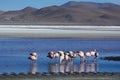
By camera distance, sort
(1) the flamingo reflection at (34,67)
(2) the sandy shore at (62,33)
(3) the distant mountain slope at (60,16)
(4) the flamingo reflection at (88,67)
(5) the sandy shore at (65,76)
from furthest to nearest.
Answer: (3) the distant mountain slope at (60,16) → (2) the sandy shore at (62,33) → (4) the flamingo reflection at (88,67) → (1) the flamingo reflection at (34,67) → (5) the sandy shore at (65,76)

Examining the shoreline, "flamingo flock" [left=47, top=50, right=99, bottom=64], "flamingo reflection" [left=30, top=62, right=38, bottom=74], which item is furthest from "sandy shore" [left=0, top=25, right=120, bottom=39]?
the shoreline

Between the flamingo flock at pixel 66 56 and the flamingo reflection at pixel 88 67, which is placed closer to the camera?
the flamingo reflection at pixel 88 67

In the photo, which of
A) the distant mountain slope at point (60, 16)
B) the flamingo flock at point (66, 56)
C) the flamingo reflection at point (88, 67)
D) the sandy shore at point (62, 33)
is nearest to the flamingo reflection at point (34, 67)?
the flamingo flock at point (66, 56)

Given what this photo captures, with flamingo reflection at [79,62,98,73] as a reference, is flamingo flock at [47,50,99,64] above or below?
above

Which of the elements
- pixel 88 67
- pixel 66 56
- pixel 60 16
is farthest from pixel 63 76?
pixel 60 16

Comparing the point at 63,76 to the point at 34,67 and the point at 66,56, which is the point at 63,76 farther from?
the point at 66,56

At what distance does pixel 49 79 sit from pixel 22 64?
5515mm

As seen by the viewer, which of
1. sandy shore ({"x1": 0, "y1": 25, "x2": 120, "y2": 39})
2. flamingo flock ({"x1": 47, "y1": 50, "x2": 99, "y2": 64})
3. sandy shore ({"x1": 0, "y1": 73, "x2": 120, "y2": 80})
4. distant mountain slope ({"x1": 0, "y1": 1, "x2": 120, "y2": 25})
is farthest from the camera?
distant mountain slope ({"x1": 0, "y1": 1, "x2": 120, "y2": 25})

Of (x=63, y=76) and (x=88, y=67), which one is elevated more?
(x=63, y=76)

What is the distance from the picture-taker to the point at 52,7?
153m

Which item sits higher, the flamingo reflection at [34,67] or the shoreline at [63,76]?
the shoreline at [63,76]

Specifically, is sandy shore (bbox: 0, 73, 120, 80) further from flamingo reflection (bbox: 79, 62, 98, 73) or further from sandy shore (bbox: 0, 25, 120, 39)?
sandy shore (bbox: 0, 25, 120, 39)

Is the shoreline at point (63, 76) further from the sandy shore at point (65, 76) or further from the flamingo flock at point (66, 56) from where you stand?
the flamingo flock at point (66, 56)

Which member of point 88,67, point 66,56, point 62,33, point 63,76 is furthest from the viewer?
point 62,33
